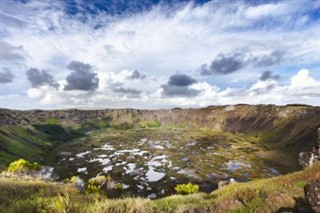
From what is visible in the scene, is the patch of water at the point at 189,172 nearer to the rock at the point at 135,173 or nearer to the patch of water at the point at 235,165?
the rock at the point at 135,173

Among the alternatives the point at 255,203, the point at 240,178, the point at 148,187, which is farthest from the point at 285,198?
the point at 240,178

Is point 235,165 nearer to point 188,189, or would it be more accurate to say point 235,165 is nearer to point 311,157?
point 188,189

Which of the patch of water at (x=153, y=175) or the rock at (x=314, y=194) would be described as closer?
the rock at (x=314, y=194)

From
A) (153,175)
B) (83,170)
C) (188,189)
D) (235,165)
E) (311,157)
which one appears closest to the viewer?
(311,157)

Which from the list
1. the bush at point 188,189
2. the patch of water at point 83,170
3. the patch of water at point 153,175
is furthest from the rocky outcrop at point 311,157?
the patch of water at point 83,170

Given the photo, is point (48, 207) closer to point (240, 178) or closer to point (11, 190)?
point (11, 190)

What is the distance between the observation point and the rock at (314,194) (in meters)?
13.7

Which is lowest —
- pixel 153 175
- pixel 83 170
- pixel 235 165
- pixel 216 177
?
pixel 83 170

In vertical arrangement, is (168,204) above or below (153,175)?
above

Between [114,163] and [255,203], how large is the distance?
179 metres

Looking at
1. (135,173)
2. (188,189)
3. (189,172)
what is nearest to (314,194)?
(188,189)

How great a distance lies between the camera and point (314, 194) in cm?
1397

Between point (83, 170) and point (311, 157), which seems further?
point (83, 170)

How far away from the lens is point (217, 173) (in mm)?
153875
